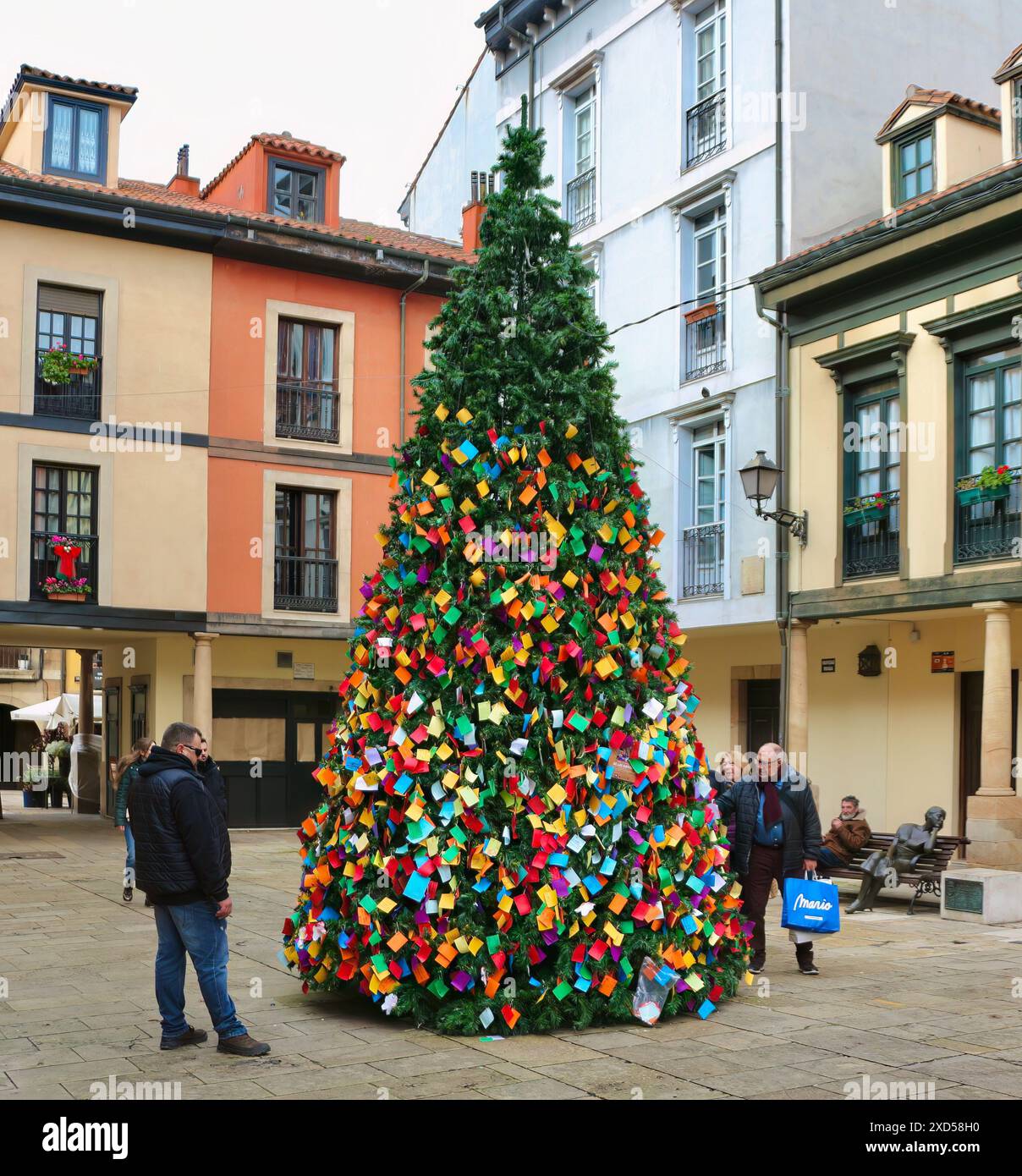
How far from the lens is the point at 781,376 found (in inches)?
692

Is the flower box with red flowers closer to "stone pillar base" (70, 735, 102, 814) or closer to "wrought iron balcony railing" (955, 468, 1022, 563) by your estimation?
"stone pillar base" (70, 735, 102, 814)

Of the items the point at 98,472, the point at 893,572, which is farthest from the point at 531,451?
the point at 98,472

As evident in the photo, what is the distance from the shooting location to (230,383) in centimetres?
2177

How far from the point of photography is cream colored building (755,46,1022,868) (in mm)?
14375

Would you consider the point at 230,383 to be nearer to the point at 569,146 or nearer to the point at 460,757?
the point at 569,146

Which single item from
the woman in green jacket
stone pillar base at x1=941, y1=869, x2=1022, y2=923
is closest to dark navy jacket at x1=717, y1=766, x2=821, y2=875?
stone pillar base at x1=941, y1=869, x2=1022, y2=923

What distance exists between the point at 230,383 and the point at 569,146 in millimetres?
6956

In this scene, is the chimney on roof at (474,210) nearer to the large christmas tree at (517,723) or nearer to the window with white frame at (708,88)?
the window with white frame at (708,88)

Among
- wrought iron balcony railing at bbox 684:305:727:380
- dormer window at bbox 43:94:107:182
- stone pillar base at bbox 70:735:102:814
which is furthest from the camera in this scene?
stone pillar base at bbox 70:735:102:814

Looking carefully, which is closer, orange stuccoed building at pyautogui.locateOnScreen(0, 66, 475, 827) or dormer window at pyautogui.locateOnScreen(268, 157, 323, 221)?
orange stuccoed building at pyautogui.locateOnScreen(0, 66, 475, 827)

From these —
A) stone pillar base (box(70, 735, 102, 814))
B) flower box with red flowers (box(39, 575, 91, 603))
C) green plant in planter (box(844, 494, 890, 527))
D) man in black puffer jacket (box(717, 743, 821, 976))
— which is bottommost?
stone pillar base (box(70, 735, 102, 814))

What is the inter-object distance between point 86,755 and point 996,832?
1922 cm

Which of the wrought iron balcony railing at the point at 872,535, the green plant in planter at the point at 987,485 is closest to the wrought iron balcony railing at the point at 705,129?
the wrought iron balcony railing at the point at 872,535

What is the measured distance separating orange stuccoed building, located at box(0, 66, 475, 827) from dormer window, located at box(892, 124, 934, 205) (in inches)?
352
